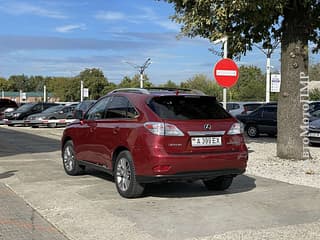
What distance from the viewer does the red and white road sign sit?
44.4 feet

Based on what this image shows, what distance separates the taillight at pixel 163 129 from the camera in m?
7.47

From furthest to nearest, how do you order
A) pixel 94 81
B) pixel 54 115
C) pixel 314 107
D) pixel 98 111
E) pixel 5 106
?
pixel 94 81
pixel 5 106
pixel 54 115
pixel 314 107
pixel 98 111

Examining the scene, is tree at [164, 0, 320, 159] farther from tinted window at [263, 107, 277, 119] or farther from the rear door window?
tinted window at [263, 107, 277, 119]

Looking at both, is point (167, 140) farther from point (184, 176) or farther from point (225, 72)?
point (225, 72)

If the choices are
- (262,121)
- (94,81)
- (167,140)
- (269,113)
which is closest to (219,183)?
(167,140)

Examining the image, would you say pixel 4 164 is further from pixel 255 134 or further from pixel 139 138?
pixel 255 134

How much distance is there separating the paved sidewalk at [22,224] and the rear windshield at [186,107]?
7.85 ft

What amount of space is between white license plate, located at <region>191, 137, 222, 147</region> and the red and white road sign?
591 centimetres

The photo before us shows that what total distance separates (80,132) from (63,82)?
9472cm

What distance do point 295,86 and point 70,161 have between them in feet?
19.9

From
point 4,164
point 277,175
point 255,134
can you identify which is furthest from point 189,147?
point 255,134

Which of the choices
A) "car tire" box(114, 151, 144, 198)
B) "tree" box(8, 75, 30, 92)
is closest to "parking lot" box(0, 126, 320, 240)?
"car tire" box(114, 151, 144, 198)

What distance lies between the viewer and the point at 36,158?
534 inches

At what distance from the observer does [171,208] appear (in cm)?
735
